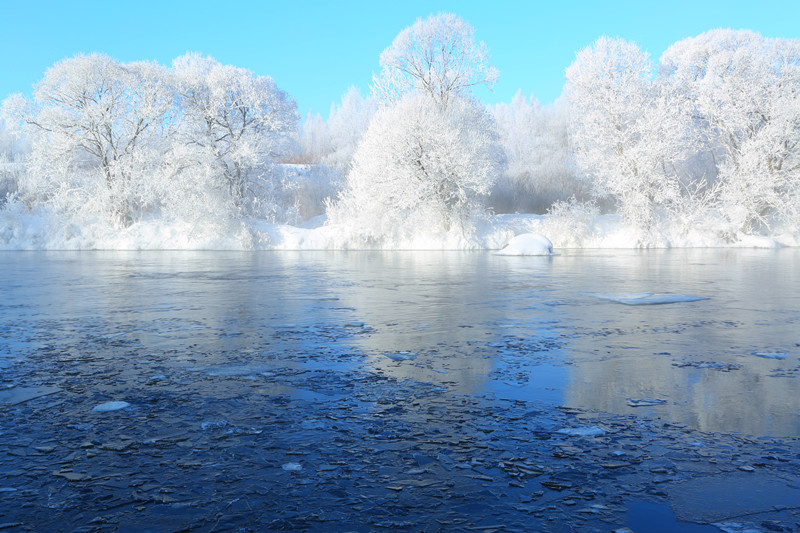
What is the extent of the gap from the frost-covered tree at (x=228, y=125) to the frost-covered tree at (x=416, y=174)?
532cm

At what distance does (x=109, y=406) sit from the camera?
13.4 feet

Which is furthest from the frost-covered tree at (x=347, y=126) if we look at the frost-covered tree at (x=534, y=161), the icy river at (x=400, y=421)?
the icy river at (x=400, y=421)

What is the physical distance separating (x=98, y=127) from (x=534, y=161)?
37.6 meters

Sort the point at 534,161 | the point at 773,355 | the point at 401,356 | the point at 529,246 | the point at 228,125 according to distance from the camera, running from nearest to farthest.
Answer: the point at 773,355, the point at 401,356, the point at 529,246, the point at 228,125, the point at 534,161

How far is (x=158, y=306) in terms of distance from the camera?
9.55 meters

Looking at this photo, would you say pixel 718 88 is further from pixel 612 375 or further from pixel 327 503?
pixel 327 503

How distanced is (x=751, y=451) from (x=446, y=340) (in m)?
3.61

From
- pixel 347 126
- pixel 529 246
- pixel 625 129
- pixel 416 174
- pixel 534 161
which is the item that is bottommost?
pixel 529 246

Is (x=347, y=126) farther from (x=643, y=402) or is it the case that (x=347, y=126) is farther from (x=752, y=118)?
(x=643, y=402)

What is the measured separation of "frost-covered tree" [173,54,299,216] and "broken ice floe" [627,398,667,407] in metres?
32.2

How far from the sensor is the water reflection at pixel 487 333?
14.8 ft

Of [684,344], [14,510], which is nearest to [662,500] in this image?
[14,510]

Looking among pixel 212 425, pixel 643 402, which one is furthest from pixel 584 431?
pixel 212 425

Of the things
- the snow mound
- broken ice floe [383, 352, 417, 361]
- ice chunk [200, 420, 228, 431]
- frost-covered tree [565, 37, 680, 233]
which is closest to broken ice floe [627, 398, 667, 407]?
broken ice floe [383, 352, 417, 361]
